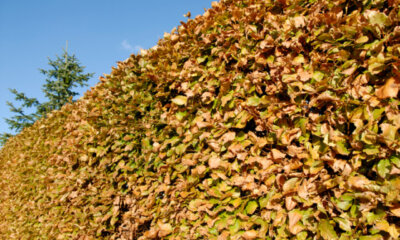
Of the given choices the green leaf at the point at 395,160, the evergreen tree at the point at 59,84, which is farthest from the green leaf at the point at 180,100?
the evergreen tree at the point at 59,84

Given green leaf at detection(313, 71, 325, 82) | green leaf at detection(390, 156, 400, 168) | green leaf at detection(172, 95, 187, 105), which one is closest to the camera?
green leaf at detection(390, 156, 400, 168)

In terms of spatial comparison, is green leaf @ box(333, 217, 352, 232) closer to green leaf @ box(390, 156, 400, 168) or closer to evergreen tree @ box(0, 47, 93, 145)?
green leaf @ box(390, 156, 400, 168)

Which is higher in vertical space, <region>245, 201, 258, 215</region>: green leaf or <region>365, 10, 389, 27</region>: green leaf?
<region>365, 10, 389, 27</region>: green leaf

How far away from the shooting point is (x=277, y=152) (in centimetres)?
167

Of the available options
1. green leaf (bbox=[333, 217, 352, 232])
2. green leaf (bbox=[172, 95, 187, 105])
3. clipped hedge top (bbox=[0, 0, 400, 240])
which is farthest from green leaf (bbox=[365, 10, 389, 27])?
green leaf (bbox=[172, 95, 187, 105])

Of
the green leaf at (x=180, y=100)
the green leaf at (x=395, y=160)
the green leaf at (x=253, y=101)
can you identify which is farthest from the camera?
the green leaf at (x=180, y=100)

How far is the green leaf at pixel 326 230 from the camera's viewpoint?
134 centimetres

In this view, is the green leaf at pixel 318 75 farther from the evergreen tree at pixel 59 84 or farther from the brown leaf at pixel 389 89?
the evergreen tree at pixel 59 84

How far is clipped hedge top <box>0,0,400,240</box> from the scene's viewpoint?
52.4 inches

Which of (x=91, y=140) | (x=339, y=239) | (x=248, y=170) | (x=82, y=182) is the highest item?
(x=91, y=140)

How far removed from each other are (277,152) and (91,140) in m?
2.55

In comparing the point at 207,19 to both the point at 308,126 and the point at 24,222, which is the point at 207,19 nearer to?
the point at 308,126

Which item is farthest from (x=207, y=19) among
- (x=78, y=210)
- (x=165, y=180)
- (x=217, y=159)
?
(x=78, y=210)

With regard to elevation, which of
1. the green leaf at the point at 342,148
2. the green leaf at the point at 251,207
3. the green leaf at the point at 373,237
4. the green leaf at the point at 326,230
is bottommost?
the green leaf at the point at 373,237
